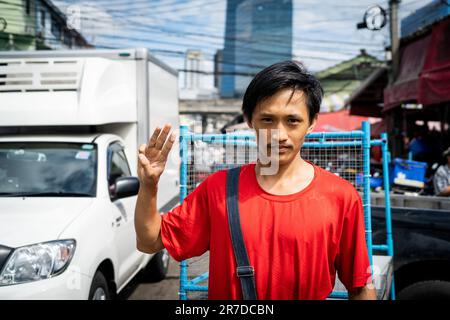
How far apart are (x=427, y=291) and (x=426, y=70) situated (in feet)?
18.7

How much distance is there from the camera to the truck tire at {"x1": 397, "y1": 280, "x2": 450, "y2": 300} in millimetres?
3061

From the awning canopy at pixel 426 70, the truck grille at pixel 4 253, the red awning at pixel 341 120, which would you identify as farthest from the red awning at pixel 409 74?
the red awning at pixel 341 120

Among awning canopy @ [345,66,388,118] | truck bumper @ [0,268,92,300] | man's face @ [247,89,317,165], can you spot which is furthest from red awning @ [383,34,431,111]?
man's face @ [247,89,317,165]

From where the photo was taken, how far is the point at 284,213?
1.45 meters

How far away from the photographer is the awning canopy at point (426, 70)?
691 centimetres

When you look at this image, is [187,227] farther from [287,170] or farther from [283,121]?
[283,121]

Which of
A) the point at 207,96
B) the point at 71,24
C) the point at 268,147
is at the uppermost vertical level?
the point at 207,96

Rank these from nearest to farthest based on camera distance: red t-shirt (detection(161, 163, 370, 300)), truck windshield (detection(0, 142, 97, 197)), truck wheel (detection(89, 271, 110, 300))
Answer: red t-shirt (detection(161, 163, 370, 300)) < truck wheel (detection(89, 271, 110, 300)) < truck windshield (detection(0, 142, 97, 197))

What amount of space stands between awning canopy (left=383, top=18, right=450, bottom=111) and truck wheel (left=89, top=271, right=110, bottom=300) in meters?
5.96

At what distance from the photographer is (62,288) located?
2.79 meters

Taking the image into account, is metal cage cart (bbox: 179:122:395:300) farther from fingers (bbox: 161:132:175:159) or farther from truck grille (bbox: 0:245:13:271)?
fingers (bbox: 161:132:175:159)
